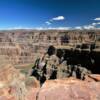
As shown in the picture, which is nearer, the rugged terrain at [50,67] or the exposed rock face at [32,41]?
the rugged terrain at [50,67]

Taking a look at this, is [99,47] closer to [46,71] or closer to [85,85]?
[46,71]

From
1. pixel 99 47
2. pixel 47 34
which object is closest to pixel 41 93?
pixel 99 47

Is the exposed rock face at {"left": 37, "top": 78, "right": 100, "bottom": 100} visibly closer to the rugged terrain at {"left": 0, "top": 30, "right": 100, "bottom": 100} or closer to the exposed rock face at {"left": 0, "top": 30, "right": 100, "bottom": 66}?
the rugged terrain at {"left": 0, "top": 30, "right": 100, "bottom": 100}

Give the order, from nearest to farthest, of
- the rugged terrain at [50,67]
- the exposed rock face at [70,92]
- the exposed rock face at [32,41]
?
Answer: 1. the exposed rock face at [70,92]
2. the rugged terrain at [50,67]
3. the exposed rock face at [32,41]

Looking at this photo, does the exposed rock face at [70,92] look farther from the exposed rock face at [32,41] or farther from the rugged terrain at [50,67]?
the exposed rock face at [32,41]

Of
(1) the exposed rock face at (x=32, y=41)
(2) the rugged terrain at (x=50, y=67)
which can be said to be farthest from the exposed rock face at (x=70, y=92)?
(1) the exposed rock face at (x=32, y=41)

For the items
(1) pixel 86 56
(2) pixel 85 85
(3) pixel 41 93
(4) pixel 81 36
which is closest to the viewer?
(3) pixel 41 93

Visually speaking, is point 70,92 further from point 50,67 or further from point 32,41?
point 32,41

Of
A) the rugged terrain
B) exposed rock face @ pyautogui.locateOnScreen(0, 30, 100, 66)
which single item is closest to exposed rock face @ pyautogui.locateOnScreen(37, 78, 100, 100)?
the rugged terrain

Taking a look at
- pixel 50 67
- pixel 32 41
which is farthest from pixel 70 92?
pixel 32 41
